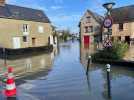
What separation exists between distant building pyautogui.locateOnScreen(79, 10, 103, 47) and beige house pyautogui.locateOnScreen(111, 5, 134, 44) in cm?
512

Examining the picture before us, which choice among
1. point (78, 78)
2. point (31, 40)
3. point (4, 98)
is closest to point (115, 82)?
point (78, 78)

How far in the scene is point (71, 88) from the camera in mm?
11016

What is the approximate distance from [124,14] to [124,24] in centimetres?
284

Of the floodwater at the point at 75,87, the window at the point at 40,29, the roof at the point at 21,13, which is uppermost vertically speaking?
the roof at the point at 21,13

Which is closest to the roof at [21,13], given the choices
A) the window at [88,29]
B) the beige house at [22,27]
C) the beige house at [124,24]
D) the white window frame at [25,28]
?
the beige house at [22,27]

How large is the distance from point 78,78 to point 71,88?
8.24 feet

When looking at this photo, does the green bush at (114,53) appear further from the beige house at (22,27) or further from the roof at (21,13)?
the roof at (21,13)

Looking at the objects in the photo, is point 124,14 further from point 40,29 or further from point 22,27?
point 22,27

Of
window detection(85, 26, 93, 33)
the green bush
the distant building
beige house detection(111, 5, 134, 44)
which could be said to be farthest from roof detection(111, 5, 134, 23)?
the green bush

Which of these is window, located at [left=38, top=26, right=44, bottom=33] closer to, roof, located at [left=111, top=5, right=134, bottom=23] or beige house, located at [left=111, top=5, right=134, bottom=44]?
beige house, located at [left=111, top=5, right=134, bottom=44]

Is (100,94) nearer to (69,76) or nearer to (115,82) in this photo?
(115,82)

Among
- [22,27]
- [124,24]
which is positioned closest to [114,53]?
[22,27]

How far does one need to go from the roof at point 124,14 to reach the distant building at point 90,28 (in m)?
4.90

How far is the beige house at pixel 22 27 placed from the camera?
4000 centimetres
